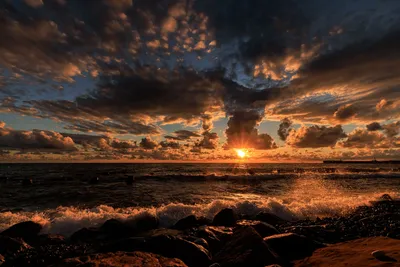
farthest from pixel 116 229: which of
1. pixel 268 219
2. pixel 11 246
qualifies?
pixel 268 219

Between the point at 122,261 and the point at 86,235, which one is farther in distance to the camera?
the point at 86,235

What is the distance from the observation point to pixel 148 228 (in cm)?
1191

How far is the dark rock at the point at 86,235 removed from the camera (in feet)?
32.8

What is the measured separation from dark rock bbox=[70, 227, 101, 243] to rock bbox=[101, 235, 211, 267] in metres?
3.34

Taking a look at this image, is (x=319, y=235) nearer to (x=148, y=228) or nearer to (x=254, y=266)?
(x=254, y=266)

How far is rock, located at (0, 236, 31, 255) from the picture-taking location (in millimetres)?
8234

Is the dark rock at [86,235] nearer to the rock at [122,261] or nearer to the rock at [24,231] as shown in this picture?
the rock at [24,231]

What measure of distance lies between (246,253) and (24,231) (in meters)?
10.1

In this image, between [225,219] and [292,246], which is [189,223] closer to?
[225,219]

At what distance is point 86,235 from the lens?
10320 mm

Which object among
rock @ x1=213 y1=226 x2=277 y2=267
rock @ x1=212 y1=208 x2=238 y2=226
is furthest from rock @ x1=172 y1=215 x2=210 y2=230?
rock @ x1=213 y1=226 x2=277 y2=267

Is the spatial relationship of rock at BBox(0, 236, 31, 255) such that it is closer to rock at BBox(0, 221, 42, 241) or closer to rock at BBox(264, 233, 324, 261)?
rock at BBox(0, 221, 42, 241)

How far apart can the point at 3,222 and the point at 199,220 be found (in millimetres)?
10953

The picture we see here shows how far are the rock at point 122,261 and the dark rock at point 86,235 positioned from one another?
5152mm
